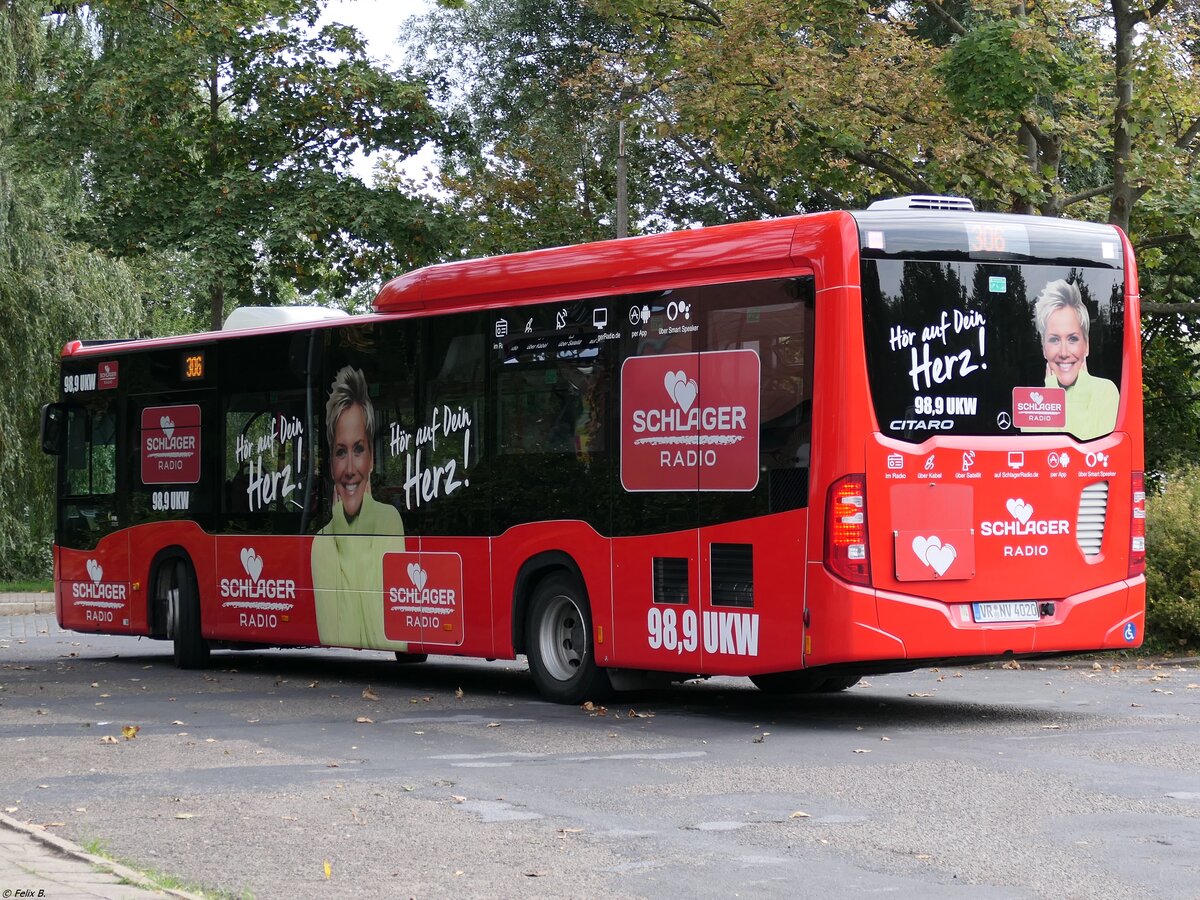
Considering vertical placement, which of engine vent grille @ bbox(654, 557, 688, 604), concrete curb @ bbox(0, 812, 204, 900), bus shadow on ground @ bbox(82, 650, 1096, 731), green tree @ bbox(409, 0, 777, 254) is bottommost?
bus shadow on ground @ bbox(82, 650, 1096, 731)

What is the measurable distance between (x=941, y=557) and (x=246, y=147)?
18.0 metres

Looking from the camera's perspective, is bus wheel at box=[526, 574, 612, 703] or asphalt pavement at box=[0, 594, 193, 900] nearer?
asphalt pavement at box=[0, 594, 193, 900]

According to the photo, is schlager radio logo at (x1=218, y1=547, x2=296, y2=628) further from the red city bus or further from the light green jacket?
the red city bus

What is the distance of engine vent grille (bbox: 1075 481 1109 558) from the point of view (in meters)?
12.5

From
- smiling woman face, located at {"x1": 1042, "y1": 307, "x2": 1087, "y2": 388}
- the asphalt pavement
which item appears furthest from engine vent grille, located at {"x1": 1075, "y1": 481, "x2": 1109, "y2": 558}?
the asphalt pavement

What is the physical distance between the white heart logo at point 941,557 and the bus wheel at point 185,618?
8.14 meters

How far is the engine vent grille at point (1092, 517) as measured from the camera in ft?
41.1

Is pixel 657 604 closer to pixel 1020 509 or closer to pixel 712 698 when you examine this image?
pixel 712 698

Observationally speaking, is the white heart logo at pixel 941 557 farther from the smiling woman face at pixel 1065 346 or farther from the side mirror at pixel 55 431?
the side mirror at pixel 55 431

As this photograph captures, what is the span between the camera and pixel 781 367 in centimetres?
1200

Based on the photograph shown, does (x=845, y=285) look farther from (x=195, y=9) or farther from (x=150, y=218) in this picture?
(x=150, y=218)

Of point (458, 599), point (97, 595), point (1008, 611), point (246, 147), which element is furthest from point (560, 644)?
point (246, 147)

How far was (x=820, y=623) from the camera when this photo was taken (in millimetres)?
11609

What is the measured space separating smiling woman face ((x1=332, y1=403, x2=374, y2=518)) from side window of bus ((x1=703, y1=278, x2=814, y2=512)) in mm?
4295
